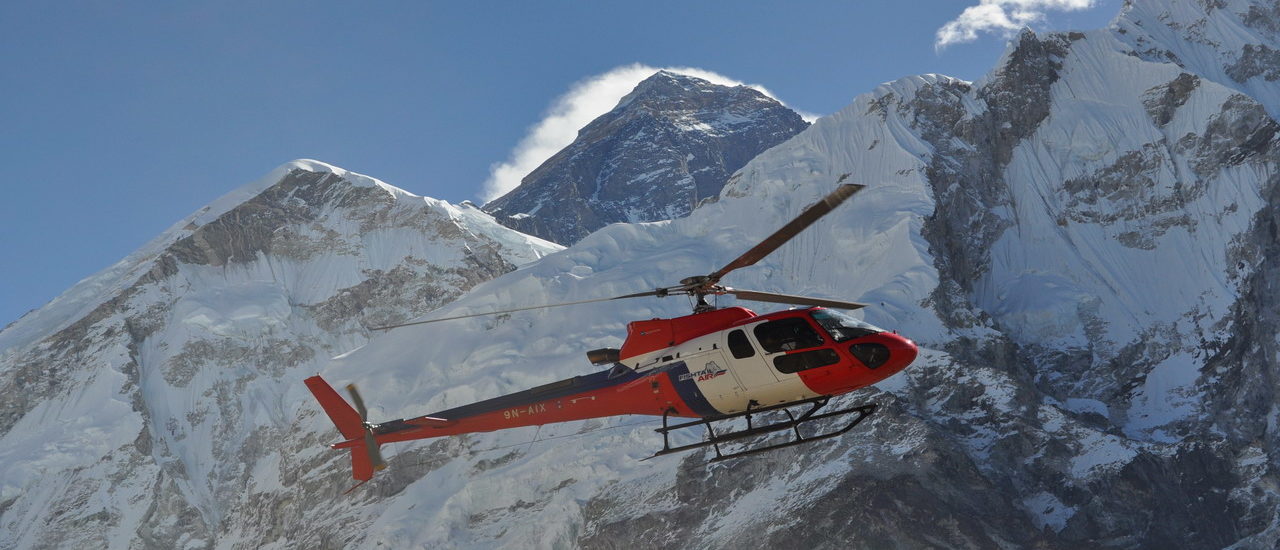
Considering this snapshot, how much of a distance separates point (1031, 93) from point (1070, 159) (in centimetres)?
1135

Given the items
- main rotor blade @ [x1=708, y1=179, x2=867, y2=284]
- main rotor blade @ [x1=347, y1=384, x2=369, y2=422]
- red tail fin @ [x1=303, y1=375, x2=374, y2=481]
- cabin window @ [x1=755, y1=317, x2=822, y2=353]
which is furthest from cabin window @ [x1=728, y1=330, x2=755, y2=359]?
red tail fin @ [x1=303, y1=375, x2=374, y2=481]

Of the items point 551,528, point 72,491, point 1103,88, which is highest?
point 72,491

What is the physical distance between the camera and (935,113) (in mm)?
179250

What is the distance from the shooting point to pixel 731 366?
112 feet

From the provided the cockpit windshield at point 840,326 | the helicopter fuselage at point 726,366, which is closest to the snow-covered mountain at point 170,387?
the helicopter fuselage at point 726,366

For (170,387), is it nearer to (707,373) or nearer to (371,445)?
(371,445)

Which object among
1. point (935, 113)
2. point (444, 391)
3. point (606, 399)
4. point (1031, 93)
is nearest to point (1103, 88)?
point (1031, 93)

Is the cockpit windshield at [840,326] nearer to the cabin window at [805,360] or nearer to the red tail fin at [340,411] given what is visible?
the cabin window at [805,360]

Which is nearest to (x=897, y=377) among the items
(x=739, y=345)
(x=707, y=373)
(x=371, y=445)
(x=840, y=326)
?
(x=371, y=445)

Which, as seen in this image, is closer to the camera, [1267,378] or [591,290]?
[1267,378]

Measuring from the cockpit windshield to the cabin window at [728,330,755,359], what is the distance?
189cm

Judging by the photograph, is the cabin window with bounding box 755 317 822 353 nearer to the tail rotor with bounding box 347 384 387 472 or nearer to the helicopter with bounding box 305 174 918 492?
the helicopter with bounding box 305 174 918 492

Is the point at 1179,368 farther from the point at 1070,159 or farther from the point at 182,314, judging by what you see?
the point at 182,314

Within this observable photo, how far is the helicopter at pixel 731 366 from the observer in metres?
33.0
